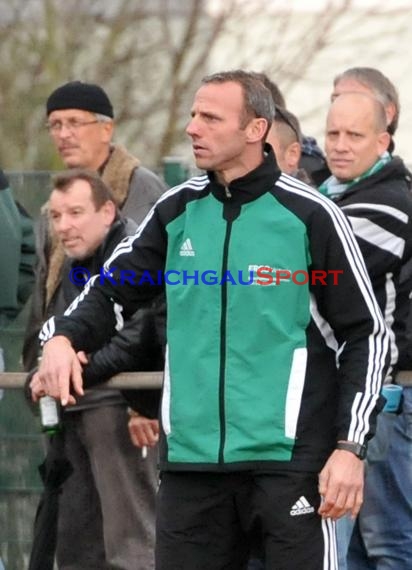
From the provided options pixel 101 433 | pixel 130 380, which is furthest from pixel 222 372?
pixel 101 433

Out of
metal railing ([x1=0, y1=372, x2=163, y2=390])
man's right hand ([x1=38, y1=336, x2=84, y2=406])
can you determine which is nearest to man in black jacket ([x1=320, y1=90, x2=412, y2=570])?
metal railing ([x1=0, y1=372, x2=163, y2=390])

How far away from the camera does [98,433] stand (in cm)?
699

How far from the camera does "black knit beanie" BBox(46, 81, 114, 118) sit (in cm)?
773

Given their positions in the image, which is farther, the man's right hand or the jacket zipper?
the man's right hand

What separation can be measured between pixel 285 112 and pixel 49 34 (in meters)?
9.65

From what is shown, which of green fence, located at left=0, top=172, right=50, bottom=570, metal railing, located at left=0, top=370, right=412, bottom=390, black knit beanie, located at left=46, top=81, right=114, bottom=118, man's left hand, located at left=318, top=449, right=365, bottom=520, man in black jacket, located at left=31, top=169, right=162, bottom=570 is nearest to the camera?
man's left hand, located at left=318, top=449, right=365, bottom=520

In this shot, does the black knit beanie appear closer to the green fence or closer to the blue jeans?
the green fence

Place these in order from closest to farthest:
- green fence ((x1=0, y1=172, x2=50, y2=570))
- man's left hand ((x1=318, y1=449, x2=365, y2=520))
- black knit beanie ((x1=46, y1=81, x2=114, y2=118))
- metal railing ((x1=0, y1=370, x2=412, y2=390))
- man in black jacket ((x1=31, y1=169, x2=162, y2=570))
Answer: man's left hand ((x1=318, y1=449, x2=365, y2=520)) < metal railing ((x1=0, y1=370, x2=412, y2=390)) < man in black jacket ((x1=31, y1=169, x2=162, y2=570)) < green fence ((x1=0, y1=172, x2=50, y2=570)) < black knit beanie ((x1=46, y1=81, x2=114, y2=118))

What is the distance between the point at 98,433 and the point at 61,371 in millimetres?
1613

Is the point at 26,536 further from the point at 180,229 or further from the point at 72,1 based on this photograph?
the point at 72,1

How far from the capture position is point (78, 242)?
22.7 ft

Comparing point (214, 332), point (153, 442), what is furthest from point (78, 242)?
point (214, 332)

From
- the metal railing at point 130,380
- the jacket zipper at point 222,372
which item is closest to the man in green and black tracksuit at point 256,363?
the jacket zipper at point 222,372

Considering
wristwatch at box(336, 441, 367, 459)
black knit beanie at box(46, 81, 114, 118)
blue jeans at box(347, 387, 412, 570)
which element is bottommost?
blue jeans at box(347, 387, 412, 570)
